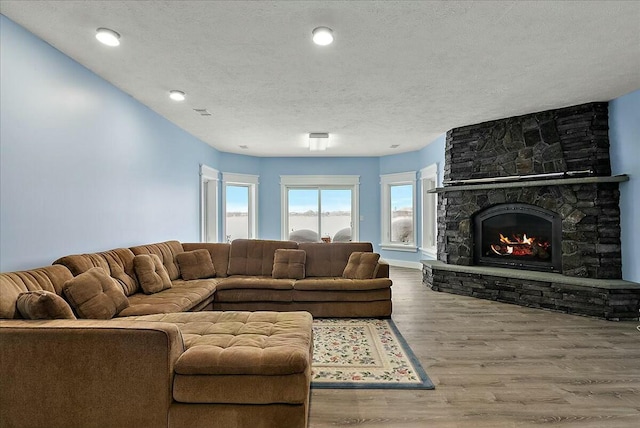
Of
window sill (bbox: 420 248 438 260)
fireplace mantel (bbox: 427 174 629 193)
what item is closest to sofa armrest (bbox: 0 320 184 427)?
fireplace mantel (bbox: 427 174 629 193)

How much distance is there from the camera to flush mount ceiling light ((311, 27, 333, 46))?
2.73 meters

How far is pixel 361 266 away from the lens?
4.54 m

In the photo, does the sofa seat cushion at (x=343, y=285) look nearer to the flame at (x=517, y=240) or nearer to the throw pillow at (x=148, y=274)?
the throw pillow at (x=148, y=274)

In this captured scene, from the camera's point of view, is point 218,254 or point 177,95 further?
point 218,254

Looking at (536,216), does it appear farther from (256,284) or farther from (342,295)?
(256,284)

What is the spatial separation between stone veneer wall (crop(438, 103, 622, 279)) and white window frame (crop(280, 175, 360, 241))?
309 cm

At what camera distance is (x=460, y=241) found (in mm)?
5812

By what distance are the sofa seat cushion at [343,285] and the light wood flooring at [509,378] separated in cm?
46

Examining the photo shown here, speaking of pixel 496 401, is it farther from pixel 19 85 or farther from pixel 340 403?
pixel 19 85

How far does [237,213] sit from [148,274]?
182 inches

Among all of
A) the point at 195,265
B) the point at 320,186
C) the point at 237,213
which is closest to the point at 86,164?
the point at 195,265

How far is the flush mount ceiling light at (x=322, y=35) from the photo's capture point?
8.95 feet

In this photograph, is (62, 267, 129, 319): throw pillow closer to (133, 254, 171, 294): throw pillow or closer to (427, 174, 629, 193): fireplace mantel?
(133, 254, 171, 294): throw pillow

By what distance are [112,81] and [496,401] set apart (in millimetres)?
4552
